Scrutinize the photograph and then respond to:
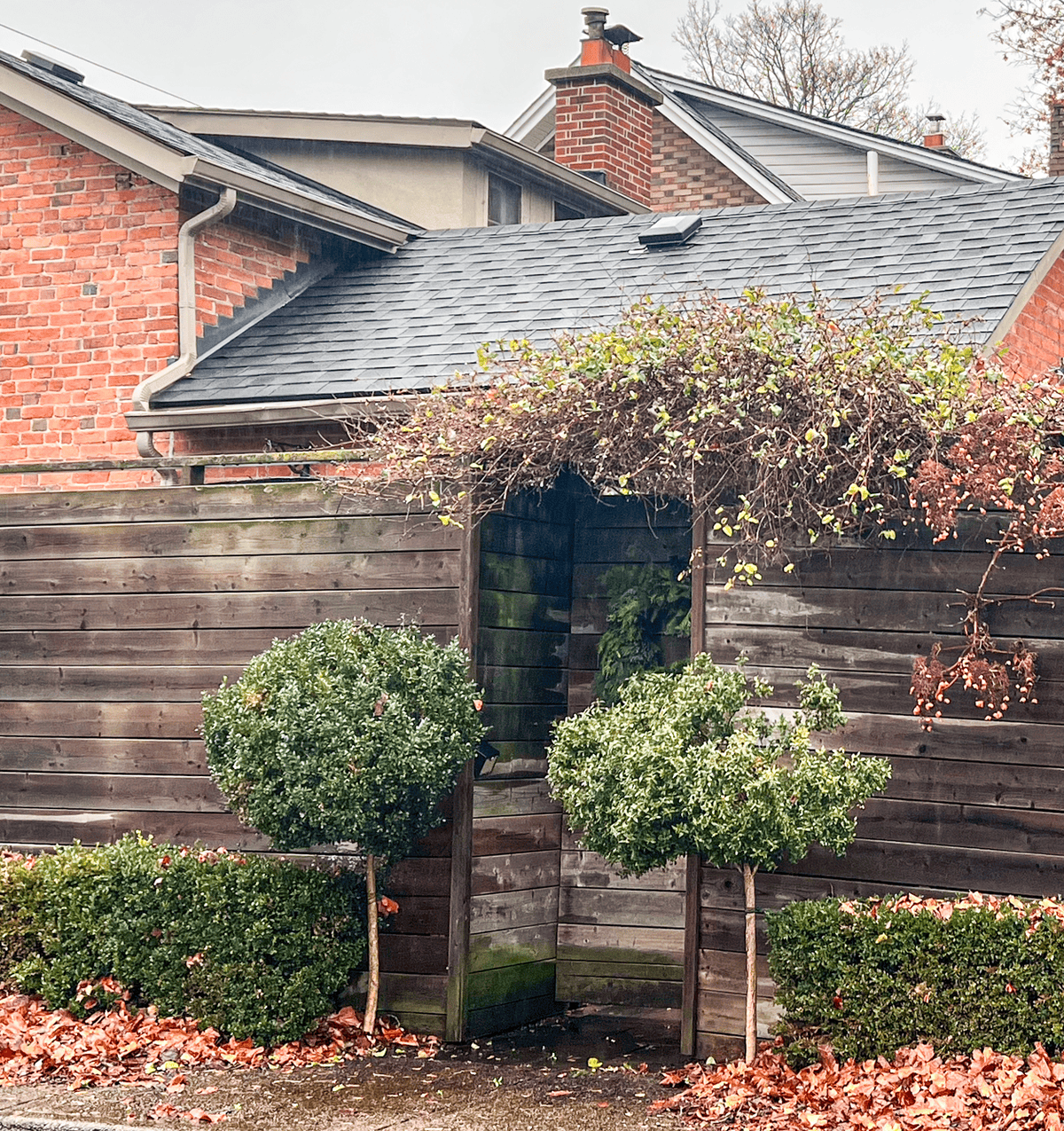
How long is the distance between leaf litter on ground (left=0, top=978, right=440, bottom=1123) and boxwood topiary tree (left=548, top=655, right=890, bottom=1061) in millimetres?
1598

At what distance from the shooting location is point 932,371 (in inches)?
258

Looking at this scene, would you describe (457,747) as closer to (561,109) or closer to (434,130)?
→ (434,130)

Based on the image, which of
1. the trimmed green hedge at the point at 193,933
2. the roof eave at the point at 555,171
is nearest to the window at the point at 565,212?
the roof eave at the point at 555,171

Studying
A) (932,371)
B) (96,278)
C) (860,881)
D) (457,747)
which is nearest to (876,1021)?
(860,881)

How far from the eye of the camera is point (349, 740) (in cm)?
694

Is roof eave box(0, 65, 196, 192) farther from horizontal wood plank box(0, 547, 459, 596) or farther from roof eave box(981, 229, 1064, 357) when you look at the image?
roof eave box(981, 229, 1064, 357)

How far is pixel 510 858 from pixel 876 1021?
229 centimetres

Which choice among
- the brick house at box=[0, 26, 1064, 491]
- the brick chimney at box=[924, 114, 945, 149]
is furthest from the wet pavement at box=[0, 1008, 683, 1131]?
→ the brick chimney at box=[924, 114, 945, 149]

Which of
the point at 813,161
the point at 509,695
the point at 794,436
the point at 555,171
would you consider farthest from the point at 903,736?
the point at 813,161

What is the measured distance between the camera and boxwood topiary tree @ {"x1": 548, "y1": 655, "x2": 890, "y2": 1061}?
634 cm

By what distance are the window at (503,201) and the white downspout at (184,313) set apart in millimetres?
5168

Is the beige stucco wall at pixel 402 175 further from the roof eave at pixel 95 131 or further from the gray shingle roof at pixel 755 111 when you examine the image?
the gray shingle roof at pixel 755 111

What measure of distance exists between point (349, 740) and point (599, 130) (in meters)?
12.3

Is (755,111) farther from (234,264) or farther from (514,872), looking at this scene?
(514,872)
